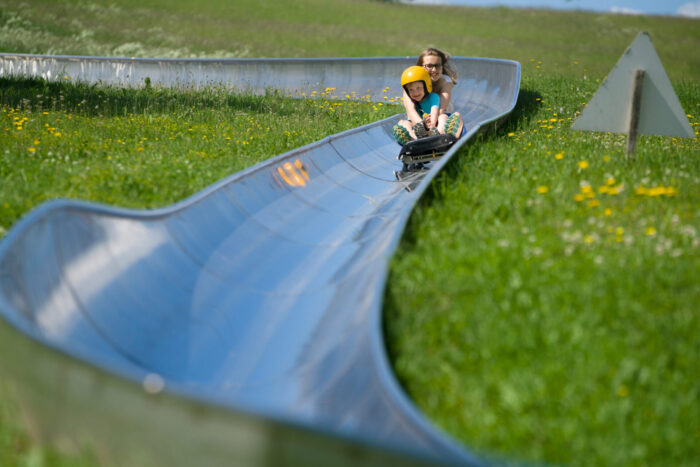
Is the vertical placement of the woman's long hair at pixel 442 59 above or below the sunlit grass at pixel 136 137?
above

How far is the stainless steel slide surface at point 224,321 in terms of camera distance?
237cm

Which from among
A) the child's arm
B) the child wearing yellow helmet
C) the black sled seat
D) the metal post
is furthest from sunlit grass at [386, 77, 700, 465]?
the child's arm

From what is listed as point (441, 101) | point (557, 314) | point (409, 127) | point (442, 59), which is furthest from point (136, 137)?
point (557, 314)

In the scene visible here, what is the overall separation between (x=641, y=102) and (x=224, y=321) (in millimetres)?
4223

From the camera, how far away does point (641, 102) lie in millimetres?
6301

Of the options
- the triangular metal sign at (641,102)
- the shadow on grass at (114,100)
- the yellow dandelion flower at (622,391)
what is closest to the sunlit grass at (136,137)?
the shadow on grass at (114,100)

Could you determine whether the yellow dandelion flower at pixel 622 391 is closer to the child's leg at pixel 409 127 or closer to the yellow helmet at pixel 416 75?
the child's leg at pixel 409 127

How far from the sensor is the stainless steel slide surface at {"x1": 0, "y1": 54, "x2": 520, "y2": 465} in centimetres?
237

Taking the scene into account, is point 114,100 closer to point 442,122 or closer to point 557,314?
point 442,122

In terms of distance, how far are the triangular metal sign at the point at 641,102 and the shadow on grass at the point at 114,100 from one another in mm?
6480

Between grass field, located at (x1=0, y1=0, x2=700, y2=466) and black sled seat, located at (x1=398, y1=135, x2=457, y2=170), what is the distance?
1.38 feet

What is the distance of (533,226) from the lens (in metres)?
4.74

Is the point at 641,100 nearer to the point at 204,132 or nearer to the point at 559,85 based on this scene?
the point at 204,132

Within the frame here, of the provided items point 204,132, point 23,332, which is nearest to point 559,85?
point 204,132
